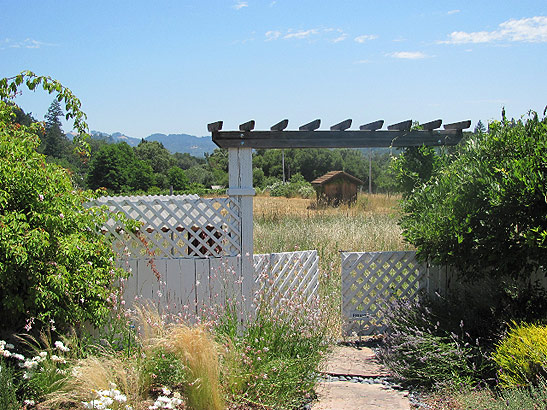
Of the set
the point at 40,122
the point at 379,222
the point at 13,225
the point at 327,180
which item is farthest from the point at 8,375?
the point at 327,180

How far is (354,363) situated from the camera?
4.84 m

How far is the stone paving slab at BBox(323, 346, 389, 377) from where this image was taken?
456 cm

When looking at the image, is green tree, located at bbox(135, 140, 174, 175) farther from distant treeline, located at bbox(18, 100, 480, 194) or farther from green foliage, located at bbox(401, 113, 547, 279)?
green foliage, located at bbox(401, 113, 547, 279)

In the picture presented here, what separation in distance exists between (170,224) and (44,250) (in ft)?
4.45

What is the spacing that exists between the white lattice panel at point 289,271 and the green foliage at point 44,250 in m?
1.51

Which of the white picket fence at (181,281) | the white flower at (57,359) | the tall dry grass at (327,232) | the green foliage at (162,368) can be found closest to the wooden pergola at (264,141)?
the white picket fence at (181,281)

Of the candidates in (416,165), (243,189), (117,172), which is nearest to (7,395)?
(243,189)

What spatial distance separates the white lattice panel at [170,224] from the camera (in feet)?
17.0

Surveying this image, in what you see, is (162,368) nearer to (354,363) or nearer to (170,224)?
(170,224)

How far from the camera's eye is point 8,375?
11.4 ft

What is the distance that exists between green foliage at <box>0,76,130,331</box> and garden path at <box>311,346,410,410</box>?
2009 mm

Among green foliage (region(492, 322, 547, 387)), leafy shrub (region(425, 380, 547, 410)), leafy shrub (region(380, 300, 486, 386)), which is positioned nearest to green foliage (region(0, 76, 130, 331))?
leafy shrub (region(380, 300, 486, 386))

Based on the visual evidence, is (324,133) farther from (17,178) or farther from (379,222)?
(379,222)

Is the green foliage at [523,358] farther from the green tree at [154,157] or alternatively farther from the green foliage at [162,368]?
the green tree at [154,157]
